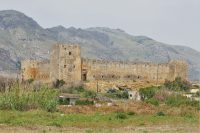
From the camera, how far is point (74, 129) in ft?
82.0

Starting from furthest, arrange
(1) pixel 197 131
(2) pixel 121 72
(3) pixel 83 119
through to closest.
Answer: (2) pixel 121 72 → (3) pixel 83 119 → (1) pixel 197 131

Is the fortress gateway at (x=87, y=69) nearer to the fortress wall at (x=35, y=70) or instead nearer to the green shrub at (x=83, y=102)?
the fortress wall at (x=35, y=70)

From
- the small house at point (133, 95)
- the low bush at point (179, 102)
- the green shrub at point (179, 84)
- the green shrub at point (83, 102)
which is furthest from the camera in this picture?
the green shrub at point (179, 84)

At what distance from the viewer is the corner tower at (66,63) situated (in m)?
70.1

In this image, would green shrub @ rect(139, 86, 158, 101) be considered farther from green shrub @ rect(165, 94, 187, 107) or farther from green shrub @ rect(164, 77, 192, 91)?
green shrub @ rect(164, 77, 192, 91)

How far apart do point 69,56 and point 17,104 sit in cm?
3580

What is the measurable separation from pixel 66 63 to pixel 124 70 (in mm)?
8235

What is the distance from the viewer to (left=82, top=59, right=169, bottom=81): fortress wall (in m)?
73.0

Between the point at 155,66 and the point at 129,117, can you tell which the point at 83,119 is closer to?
the point at 129,117

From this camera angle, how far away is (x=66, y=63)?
2773 inches

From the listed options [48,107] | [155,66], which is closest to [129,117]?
[48,107]

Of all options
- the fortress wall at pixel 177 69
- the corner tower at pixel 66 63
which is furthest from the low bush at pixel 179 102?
the fortress wall at pixel 177 69

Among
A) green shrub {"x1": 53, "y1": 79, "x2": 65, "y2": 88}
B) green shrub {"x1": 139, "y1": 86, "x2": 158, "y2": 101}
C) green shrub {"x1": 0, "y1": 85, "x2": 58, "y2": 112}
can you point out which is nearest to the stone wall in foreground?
green shrub {"x1": 53, "y1": 79, "x2": 65, "y2": 88}

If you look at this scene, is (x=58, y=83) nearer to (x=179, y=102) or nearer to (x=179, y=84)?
(x=179, y=84)
